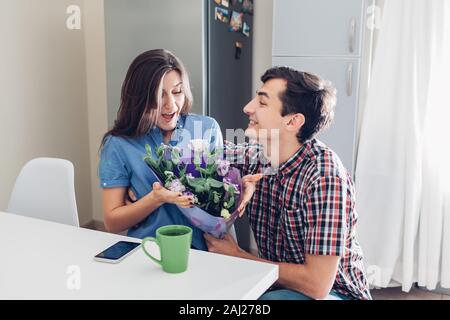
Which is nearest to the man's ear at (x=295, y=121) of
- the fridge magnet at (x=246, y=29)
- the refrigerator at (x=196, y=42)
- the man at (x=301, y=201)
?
the man at (x=301, y=201)

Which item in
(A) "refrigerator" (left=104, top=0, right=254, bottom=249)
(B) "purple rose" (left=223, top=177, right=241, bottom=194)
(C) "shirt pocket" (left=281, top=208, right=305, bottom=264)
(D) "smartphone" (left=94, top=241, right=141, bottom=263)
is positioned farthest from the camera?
(A) "refrigerator" (left=104, top=0, right=254, bottom=249)

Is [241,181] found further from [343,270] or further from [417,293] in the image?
[417,293]

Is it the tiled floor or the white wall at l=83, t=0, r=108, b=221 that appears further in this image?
the white wall at l=83, t=0, r=108, b=221

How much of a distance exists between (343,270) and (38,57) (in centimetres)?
240

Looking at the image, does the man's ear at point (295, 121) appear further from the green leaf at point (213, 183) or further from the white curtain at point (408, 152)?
the white curtain at point (408, 152)

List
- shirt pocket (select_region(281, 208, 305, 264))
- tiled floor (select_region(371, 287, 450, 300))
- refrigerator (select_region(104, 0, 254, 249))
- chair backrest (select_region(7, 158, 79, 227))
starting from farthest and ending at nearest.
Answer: tiled floor (select_region(371, 287, 450, 300))
refrigerator (select_region(104, 0, 254, 249))
chair backrest (select_region(7, 158, 79, 227))
shirt pocket (select_region(281, 208, 305, 264))

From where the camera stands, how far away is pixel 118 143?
155 cm

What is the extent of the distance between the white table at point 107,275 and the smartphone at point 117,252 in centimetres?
1

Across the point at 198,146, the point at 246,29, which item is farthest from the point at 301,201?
the point at 246,29

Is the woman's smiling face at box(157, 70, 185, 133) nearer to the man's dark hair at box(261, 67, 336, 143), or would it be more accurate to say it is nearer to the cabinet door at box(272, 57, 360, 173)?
the man's dark hair at box(261, 67, 336, 143)

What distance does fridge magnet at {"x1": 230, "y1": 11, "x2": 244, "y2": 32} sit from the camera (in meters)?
2.55

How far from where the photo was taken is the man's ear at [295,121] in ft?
4.65

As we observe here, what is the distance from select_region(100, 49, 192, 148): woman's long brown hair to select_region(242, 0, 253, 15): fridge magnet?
128cm

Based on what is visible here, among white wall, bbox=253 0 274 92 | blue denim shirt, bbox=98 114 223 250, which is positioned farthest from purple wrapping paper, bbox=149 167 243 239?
white wall, bbox=253 0 274 92
